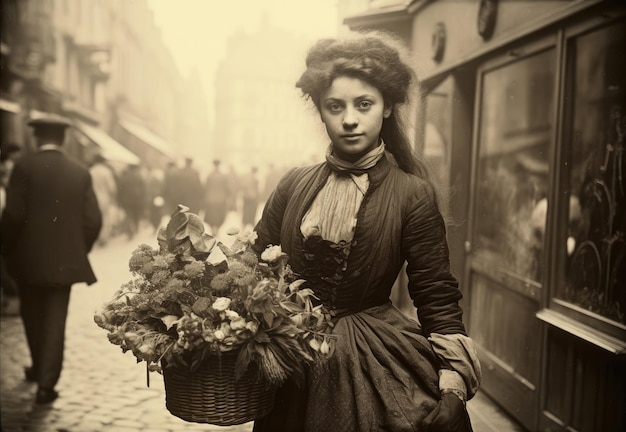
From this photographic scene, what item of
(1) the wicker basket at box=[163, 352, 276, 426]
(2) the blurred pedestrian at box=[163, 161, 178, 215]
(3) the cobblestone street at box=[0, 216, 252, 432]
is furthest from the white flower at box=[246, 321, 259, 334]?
(2) the blurred pedestrian at box=[163, 161, 178, 215]

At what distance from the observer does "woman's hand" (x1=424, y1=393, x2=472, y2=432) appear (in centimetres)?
185

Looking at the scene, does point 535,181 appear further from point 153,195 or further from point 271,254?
point 153,195

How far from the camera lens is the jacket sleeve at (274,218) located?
222 centimetres

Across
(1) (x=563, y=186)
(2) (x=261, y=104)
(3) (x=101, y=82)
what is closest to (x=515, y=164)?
(1) (x=563, y=186)

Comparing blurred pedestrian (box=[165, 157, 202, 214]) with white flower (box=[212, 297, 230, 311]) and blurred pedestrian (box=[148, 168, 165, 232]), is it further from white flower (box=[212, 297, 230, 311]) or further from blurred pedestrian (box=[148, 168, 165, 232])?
white flower (box=[212, 297, 230, 311])

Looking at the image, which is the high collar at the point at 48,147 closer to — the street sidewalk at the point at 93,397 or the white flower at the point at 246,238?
the street sidewalk at the point at 93,397

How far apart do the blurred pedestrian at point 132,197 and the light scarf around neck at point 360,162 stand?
9.18 m

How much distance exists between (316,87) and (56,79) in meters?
9.81

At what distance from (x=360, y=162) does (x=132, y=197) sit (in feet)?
31.4

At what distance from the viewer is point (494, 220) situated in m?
4.59

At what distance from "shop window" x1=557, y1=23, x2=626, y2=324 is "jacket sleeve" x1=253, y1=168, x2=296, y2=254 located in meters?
1.84

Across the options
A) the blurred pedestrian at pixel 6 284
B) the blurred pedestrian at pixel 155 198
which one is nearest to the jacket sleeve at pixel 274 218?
the blurred pedestrian at pixel 6 284

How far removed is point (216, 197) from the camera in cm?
826

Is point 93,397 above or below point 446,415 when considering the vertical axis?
below
